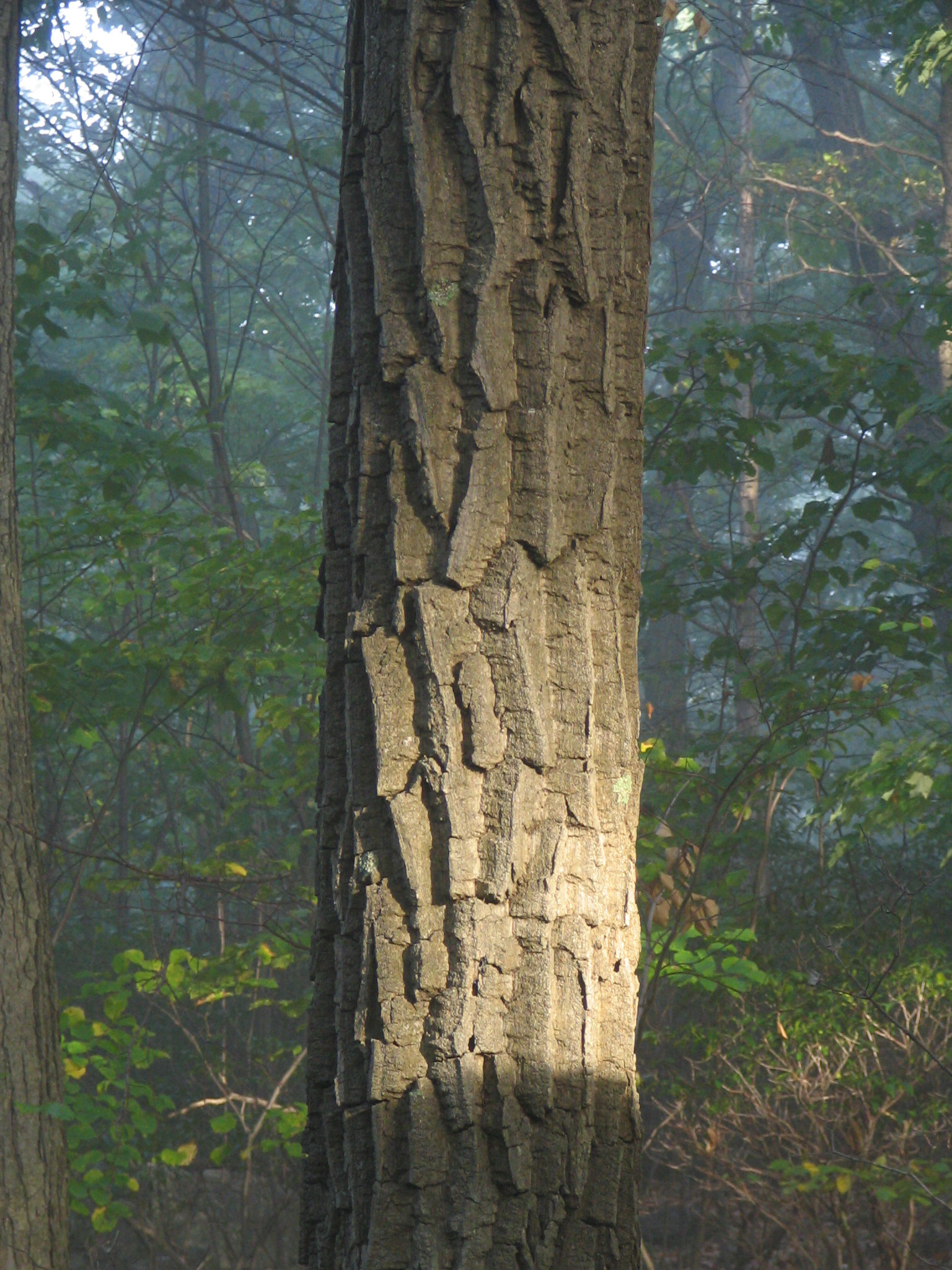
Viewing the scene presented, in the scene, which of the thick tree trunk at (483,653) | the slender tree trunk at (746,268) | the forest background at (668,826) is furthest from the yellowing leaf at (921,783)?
the slender tree trunk at (746,268)

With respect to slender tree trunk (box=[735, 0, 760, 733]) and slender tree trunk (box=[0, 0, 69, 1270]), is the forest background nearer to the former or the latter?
slender tree trunk (box=[0, 0, 69, 1270])

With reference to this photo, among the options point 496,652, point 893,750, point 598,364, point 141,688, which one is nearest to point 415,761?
point 496,652

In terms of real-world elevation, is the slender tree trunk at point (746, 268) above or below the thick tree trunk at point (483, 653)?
above

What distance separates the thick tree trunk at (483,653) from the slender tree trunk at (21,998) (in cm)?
258

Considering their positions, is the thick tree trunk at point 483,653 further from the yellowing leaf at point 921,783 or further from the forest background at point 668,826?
the yellowing leaf at point 921,783

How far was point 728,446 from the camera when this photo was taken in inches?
243

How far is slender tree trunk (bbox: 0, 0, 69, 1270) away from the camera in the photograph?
11.5 ft

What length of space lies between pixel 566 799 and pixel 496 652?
0.20m

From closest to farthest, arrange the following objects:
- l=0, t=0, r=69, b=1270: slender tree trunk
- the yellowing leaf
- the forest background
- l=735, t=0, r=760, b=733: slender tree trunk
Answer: l=0, t=0, r=69, b=1270: slender tree trunk, the yellowing leaf, the forest background, l=735, t=0, r=760, b=733: slender tree trunk

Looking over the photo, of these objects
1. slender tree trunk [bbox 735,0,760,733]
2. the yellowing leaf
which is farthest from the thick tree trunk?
slender tree trunk [bbox 735,0,760,733]

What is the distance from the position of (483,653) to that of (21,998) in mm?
2970

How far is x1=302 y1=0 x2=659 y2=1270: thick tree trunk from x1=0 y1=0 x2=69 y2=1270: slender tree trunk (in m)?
2.58

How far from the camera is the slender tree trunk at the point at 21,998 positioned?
3.49 meters

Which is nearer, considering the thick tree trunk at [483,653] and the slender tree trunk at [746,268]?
the thick tree trunk at [483,653]
